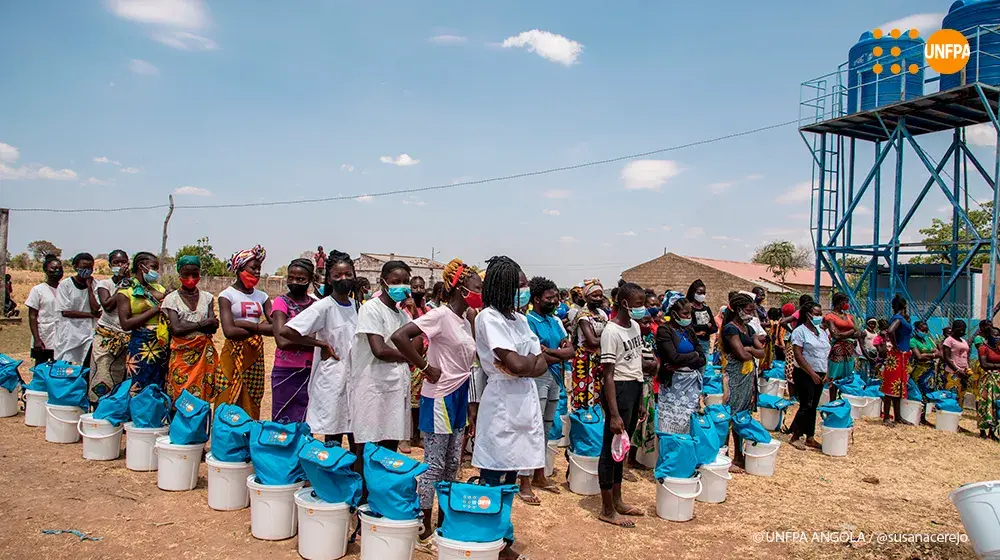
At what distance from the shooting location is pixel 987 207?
31.5m

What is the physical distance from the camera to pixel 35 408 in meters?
6.76

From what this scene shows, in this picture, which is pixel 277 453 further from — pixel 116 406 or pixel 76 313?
pixel 76 313

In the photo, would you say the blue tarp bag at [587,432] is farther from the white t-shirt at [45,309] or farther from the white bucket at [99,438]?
the white t-shirt at [45,309]

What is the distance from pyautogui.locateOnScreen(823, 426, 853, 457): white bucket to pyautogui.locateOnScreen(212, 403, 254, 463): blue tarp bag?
241 inches

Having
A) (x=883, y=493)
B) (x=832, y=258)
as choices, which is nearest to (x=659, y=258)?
(x=832, y=258)

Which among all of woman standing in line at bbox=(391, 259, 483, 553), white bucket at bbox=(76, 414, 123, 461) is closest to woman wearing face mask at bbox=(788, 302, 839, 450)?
woman standing in line at bbox=(391, 259, 483, 553)

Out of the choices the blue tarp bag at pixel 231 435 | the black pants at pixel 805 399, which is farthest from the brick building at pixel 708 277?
the blue tarp bag at pixel 231 435

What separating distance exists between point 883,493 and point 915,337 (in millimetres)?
4376

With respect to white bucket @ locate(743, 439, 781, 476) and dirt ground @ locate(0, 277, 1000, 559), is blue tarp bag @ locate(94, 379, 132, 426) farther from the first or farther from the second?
white bucket @ locate(743, 439, 781, 476)

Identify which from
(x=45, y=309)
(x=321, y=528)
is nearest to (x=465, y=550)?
(x=321, y=528)

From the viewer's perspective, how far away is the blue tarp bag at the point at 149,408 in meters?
5.25

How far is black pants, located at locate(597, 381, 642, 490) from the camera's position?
462 cm

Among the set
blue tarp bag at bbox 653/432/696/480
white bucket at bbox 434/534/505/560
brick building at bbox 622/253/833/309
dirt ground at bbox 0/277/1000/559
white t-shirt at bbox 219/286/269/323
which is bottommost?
dirt ground at bbox 0/277/1000/559

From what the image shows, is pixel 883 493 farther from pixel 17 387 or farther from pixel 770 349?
pixel 17 387
